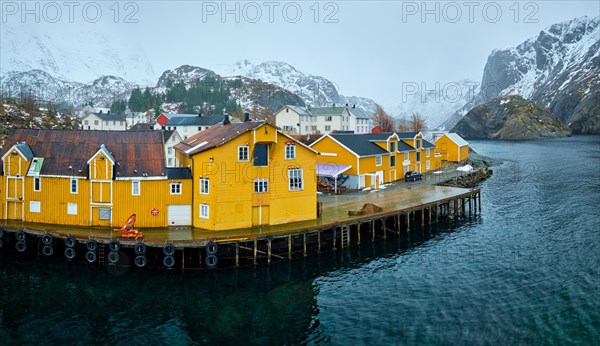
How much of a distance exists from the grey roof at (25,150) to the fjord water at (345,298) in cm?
868

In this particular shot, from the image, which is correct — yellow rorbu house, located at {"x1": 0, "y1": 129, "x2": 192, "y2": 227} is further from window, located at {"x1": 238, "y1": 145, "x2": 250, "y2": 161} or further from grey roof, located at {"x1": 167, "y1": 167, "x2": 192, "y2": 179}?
window, located at {"x1": 238, "y1": 145, "x2": 250, "y2": 161}

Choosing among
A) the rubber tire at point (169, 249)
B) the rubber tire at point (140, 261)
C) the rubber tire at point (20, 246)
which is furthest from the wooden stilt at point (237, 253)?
the rubber tire at point (20, 246)

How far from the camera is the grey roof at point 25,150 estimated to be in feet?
137

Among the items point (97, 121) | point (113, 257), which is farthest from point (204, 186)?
point (97, 121)

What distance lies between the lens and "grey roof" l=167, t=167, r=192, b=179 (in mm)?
40469

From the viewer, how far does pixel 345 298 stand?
31.5 m

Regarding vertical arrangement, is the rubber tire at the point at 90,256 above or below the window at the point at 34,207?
below

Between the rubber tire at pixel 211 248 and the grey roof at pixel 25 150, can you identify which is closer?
the rubber tire at pixel 211 248

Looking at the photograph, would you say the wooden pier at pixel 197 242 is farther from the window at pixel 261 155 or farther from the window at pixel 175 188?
the window at pixel 261 155

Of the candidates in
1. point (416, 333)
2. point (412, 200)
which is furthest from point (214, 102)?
point (416, 333)

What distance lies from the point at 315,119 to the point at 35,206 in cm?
8725

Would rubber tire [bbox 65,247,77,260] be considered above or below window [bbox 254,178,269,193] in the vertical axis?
below

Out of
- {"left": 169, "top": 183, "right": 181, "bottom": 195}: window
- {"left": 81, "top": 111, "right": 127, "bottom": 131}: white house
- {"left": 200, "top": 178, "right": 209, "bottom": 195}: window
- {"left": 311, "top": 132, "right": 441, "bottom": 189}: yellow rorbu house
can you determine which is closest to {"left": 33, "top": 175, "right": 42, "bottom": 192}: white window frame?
{"left": 169, "top": 183, "right": 181, "bottom": 195}: window

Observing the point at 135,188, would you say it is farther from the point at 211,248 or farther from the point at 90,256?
the point at 211,248
